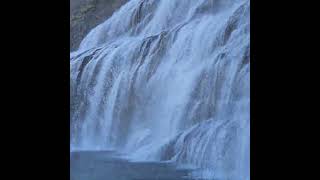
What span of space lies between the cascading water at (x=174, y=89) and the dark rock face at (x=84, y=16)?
0.06 metres

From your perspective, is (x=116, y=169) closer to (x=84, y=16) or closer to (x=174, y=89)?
(x=174, y=89)

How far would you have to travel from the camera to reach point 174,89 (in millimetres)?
3027

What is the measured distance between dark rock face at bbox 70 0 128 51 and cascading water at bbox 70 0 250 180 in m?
0.06

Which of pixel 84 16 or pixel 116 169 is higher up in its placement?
pixel 84 16

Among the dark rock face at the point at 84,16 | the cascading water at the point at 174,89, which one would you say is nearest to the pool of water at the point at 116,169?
the cascading water at the point at 174,89

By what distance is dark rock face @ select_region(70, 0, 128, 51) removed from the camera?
3.08 metres

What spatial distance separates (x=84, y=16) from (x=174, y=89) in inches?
32.7

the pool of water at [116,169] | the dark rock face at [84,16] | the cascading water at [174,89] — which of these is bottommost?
the pool of water at [116,169]

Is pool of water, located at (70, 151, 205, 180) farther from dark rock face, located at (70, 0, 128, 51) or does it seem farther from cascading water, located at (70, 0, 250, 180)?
dark rock face, located at (70, 0, 128, 51)

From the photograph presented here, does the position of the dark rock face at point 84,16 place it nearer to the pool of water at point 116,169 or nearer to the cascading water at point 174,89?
the cascading water at point 174,89

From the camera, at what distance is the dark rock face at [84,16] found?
3.08m

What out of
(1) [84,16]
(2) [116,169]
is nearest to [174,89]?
(2) [116,169]

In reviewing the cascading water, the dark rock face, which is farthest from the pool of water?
the dark rock face

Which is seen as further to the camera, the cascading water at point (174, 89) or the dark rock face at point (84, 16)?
the dark rock face at point (84, 16)
